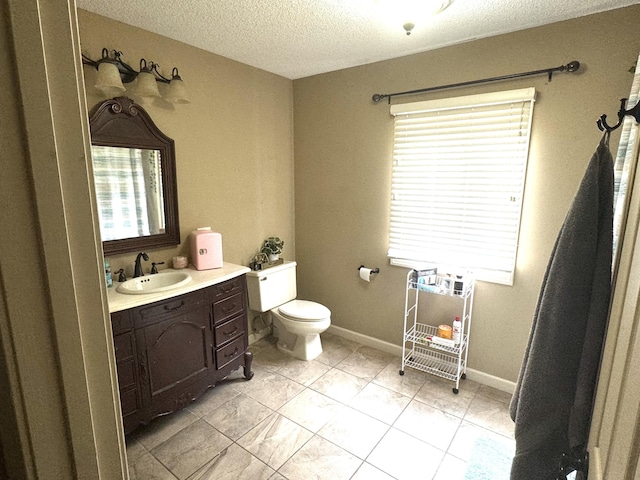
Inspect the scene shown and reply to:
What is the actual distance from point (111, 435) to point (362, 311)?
2.79 m

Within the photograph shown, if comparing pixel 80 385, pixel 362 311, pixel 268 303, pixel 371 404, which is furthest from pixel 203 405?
pixel 80 385

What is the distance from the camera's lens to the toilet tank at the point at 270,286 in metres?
2.87

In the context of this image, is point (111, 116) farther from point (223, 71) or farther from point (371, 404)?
point (371, 404)

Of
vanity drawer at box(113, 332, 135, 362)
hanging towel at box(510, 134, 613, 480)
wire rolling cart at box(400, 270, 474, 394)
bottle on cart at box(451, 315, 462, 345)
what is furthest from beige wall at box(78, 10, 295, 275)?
hanging towel at box(510, 134, 613, 480)

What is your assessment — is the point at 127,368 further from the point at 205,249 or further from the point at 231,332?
the point at 205,249

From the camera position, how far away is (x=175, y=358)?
208cm

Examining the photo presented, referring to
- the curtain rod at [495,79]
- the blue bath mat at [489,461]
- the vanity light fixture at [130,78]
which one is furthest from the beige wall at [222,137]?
the blue bath mat at [489,461]

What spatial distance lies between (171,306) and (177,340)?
9.5 inches

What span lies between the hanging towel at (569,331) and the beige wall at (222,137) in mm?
2368

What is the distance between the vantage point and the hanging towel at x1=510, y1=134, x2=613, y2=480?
2.91 ft

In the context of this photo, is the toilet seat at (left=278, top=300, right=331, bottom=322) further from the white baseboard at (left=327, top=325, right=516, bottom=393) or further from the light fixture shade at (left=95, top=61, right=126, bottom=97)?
the light fixture shade at (left=95, top=61, right=126, bottom=97)

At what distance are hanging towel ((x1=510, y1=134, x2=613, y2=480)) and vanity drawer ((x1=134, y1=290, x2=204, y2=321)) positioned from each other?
1.84 meters

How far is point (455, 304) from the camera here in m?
2.62

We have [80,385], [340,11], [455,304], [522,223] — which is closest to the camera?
[80,385]
